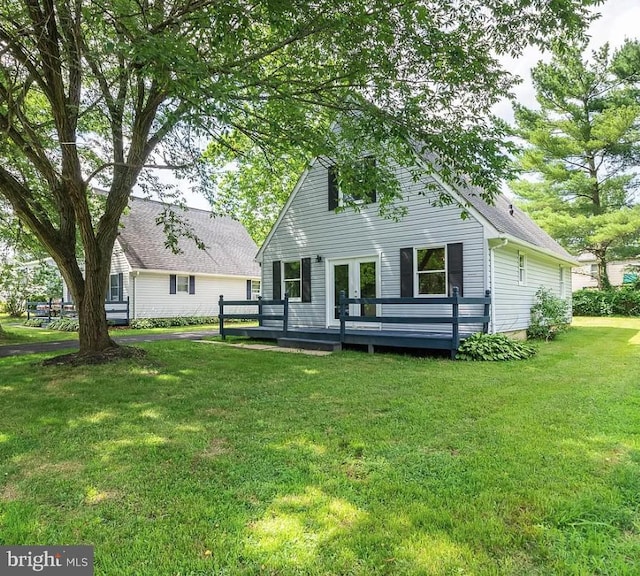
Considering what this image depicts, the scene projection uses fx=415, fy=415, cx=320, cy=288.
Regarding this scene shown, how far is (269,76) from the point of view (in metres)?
6.98

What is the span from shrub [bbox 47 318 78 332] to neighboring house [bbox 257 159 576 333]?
29.1 ft

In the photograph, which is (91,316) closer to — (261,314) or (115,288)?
(261,314)

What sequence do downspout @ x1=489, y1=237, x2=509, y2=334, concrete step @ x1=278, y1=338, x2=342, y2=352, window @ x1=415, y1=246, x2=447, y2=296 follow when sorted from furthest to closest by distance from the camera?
window @ x1=415, y1=246, x2=447, y2=296, concrete step @ x1=278, y1=338, x2=342, y2=352, downspout @ x1=489, y1=237, x2=509, y2=334

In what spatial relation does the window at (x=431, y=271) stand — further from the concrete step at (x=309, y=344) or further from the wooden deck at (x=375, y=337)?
the concrete step at (x=309, y=344)

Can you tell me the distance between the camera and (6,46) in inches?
255

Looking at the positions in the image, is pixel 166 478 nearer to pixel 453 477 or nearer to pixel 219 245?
pixel 453 477

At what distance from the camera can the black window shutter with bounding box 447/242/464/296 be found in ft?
33.1

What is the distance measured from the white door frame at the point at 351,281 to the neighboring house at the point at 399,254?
3cm

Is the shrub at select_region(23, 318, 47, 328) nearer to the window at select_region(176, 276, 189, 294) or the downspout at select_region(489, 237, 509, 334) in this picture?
the window at select_region(176, 276, 189, 294)

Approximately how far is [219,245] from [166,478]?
21789 mm

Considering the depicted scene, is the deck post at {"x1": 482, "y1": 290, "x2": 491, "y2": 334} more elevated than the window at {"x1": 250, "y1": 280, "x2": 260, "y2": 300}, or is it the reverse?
the window at {"x1": 250, "y1": 280, "x2": 260, "y2": 300}

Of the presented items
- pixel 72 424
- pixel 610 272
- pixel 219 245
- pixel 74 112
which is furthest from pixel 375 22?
pixel 610 272

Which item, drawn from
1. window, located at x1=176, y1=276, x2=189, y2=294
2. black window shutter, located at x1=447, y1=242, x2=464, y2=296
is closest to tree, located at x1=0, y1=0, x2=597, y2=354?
black window shutter, located at x1=447, y1=242, x2=464, y2=296

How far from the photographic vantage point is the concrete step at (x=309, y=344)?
1016cm
